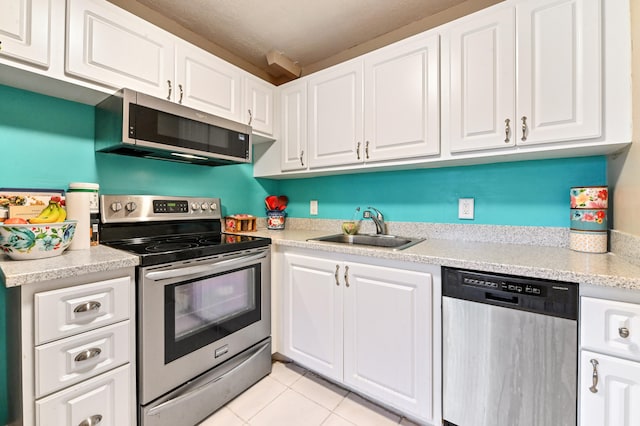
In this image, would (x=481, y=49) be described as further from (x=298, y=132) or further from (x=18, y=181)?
(x=18, y=181)

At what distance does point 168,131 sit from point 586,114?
2001 millimetres

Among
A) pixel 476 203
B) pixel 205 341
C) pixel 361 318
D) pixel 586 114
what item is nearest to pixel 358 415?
pixel 361 318

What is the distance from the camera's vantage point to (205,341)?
4.65 feet

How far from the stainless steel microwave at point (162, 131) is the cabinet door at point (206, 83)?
0.50 feet

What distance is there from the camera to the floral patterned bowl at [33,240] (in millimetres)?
1024

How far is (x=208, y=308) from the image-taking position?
57.1 inches

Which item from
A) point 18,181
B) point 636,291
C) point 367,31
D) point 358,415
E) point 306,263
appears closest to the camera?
point 636,291

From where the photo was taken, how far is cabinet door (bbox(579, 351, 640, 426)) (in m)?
0.88

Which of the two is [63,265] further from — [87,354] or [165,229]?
[165,229]

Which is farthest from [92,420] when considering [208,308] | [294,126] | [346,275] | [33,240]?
[294,126]

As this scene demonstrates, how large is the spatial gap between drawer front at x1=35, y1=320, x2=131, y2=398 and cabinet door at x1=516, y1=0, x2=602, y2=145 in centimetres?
203

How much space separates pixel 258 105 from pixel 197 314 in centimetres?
154

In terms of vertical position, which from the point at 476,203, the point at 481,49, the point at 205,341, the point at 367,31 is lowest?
the point at 205,341

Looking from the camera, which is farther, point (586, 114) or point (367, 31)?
point (367, 31)
